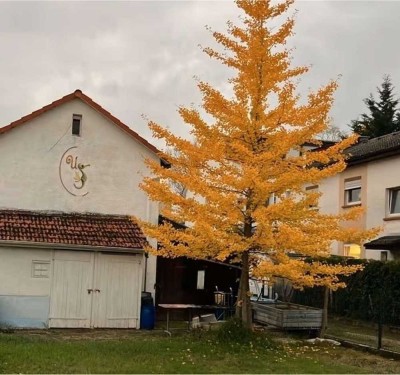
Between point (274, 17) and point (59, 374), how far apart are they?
10130 millimetres

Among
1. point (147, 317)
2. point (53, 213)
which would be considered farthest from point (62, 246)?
point (147, 317)

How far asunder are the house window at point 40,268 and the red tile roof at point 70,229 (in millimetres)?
727

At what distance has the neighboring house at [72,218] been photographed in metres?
18.4

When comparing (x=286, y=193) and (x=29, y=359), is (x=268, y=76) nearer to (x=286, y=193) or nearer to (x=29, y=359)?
(x=286, y=193)

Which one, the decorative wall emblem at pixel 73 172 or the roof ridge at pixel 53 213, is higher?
the decorative wall emblem at pixel 73 172

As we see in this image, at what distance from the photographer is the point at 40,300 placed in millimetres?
18375

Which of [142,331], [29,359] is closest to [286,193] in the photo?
[142,331]

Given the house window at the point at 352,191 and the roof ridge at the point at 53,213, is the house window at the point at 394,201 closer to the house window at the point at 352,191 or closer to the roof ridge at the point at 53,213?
the house window at the point at 352,191

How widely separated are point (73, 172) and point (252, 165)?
786 cm

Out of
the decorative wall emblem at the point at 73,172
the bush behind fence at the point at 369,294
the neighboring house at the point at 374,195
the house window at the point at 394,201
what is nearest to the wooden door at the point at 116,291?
the decorative wall emblem at the point at 73,172

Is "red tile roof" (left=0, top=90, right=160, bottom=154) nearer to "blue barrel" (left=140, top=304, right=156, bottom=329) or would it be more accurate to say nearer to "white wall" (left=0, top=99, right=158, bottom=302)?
"white wall" (left=0, top=99, right=158, bottom=302)

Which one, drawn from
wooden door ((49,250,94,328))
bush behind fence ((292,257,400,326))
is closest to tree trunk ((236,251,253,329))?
bush behind fence ((292,257,400,326))

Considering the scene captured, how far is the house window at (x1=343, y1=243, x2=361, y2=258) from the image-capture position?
28.7m

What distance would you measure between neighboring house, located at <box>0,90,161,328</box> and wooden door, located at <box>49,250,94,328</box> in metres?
0.03
